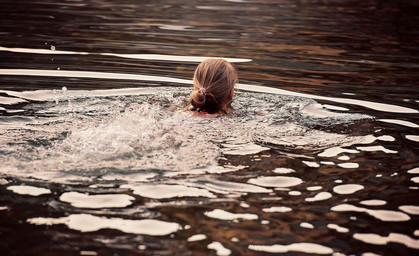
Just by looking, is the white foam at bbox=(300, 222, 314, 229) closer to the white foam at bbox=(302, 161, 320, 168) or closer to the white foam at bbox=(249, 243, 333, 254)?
the white foam at bbox=(249, 243, 333, 254)

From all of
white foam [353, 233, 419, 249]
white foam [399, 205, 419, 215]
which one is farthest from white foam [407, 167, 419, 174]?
white foam [353, 233, 419, 249]

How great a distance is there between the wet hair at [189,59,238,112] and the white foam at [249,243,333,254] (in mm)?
3398

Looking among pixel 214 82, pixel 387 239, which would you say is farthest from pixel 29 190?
pixel 214 82

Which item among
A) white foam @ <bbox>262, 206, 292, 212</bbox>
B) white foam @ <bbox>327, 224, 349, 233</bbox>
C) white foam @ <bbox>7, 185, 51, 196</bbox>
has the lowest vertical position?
white foam @ <bbox>327, 224, 349, 233</bbox>

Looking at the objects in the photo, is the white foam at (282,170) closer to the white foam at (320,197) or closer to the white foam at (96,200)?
the white foam at (320,197)

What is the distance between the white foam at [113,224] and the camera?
12.8 ft

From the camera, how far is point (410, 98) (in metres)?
8.35

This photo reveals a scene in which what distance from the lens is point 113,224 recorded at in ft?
13.0

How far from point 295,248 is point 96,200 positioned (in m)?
1.44

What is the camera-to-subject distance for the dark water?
393cm

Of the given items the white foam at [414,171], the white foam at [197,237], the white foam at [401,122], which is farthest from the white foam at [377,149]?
the white foam at [197,237]

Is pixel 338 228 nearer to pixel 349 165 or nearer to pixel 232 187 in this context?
pixel 232 187

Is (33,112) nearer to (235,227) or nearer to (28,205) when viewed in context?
(28,205)

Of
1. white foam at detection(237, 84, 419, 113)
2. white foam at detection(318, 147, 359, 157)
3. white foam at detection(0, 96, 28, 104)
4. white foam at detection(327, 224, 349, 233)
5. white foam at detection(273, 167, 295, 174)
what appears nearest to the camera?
white foam at detection(327, 224, 349, 233)
